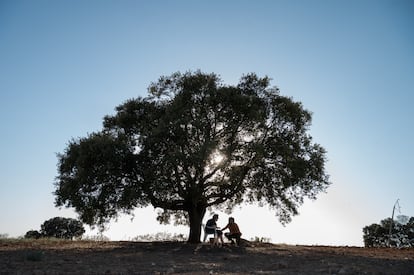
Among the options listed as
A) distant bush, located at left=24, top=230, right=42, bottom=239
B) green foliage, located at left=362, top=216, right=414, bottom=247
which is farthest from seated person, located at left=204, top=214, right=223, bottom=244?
green foliage, located at left=362, top=216, right=414, bottom=247

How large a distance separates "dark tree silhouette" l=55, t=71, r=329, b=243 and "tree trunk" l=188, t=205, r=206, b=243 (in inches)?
2.6

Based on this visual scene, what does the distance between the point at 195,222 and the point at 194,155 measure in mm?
5638

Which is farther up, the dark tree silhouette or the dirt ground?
the dark tree silhouette

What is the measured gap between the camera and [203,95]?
28.5 m

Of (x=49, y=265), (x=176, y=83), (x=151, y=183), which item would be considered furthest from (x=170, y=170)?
(x=49, y=265)

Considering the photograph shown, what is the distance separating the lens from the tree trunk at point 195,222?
29044 mm

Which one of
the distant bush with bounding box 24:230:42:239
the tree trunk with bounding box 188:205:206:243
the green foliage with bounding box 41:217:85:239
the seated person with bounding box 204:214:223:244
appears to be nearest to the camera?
the seated person with bounding box 204:214:223:244

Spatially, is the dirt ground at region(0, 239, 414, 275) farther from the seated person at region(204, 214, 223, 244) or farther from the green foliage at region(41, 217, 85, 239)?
the green foliage at region(41, 217, 85, 239)

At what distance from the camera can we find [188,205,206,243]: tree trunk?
2904cm

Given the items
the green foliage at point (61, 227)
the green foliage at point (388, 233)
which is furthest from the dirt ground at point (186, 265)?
the green foliage at point (61, 227)

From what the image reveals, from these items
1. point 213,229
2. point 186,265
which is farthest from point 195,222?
point 186,265

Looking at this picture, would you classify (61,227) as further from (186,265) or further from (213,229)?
(186,265)

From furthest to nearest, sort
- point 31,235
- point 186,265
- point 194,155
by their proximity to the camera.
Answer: point 31,235 → point 194,155 → point 186,265

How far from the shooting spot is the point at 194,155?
84.9 feet
